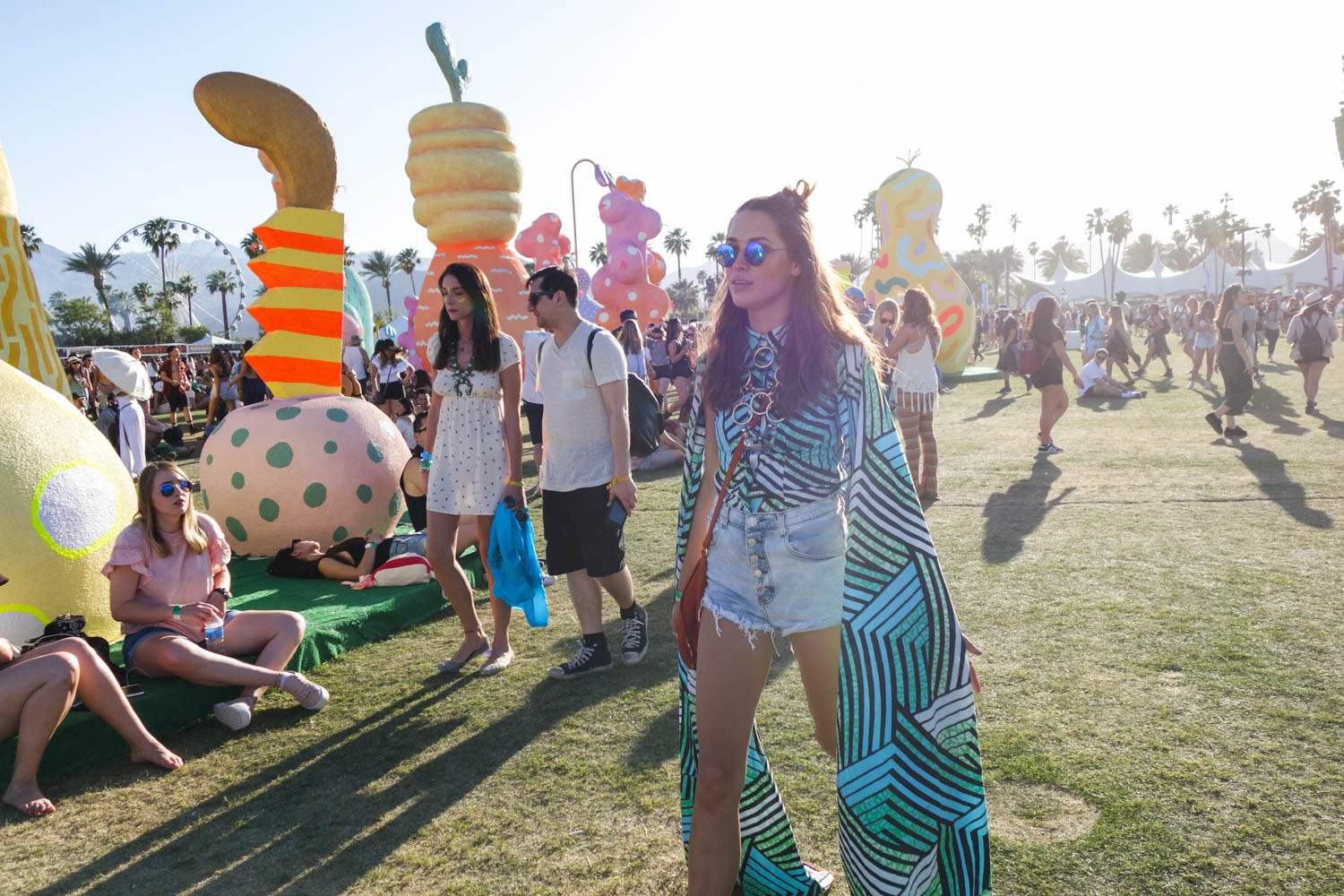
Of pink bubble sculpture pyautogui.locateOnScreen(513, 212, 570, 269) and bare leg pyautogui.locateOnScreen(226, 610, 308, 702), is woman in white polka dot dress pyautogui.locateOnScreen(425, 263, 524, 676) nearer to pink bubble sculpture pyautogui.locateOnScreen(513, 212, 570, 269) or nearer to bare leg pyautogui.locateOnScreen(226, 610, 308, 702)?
bare leg pyautogui.locateOnScreen(226, 610, 308, 702)

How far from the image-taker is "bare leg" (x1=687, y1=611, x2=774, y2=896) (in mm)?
2246

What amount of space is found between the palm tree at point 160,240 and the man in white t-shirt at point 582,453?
248 feet

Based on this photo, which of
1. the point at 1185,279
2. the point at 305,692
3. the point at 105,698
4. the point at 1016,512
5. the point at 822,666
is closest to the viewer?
the point at 822,666

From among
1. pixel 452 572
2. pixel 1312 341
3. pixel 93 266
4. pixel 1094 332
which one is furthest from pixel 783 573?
pixel 93 266

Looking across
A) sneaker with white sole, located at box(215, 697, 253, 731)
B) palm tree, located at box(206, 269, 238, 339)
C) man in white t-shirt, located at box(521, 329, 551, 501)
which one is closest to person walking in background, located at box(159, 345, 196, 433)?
man in white t-shirt, located at box(521, 329, 551, 501)

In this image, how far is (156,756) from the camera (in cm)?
370

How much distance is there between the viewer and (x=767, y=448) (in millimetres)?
2344

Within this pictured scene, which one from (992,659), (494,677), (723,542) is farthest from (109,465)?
(992,659)

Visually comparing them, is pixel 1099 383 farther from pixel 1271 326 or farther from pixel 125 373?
pixel 125 373

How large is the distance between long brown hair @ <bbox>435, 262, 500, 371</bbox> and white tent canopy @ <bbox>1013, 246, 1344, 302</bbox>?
6844 cm

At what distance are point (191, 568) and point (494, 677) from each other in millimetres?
1549

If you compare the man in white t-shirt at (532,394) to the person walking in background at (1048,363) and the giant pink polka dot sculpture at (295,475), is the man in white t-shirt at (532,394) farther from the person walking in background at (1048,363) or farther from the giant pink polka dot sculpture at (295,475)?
the person walking in background at (1048,363)

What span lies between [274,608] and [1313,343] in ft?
42.2

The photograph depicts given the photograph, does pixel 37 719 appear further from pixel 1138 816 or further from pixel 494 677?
pixel 1138 816
